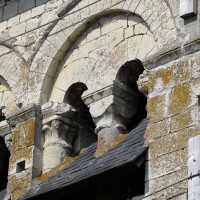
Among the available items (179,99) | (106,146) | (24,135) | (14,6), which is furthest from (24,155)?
(179,99)

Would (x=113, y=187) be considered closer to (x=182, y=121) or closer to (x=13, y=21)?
(x=182, y=121)

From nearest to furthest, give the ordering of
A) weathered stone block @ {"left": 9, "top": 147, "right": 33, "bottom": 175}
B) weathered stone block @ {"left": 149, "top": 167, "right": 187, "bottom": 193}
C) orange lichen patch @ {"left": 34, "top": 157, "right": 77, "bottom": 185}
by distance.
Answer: weathered stone block @ {"left": 149, "top": 167, "right": 187, "bottom": 193}
orange lichen patch @ {"left": 34, "top": 157, "right": 77, "bottom": 185}
weathered stone block @ {"left": 9, "top": 147, "right": 33, "bottom": 175}

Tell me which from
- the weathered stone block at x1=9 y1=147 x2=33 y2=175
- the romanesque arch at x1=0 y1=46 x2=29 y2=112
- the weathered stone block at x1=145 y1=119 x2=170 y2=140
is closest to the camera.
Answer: the weathered stone block at x1=145 y1=119 x2=170 y2=140

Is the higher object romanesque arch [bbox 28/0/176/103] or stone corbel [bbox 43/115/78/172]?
romanesque arch [bbox 28/0/176/103]

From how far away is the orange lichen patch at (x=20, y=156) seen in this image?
16903mm

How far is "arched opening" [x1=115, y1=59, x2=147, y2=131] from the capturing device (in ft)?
53.8

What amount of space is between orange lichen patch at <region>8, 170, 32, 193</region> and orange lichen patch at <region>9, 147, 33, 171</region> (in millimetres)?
165

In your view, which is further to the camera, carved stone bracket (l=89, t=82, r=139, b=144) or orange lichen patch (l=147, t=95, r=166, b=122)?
carved stone bracket (l=89, t=82, r=139, b=144)

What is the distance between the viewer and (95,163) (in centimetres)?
1568

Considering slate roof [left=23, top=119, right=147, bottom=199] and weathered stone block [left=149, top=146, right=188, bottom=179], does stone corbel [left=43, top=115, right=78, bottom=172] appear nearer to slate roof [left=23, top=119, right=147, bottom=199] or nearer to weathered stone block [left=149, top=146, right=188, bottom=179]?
slate roof [left=23, top=119, right=147, bottom=199]

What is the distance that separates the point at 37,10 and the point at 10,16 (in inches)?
20.9

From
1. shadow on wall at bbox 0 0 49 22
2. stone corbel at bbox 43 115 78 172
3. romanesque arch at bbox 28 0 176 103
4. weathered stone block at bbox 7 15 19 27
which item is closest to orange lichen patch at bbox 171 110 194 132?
romanesque arch at bbox 28 0 176 103

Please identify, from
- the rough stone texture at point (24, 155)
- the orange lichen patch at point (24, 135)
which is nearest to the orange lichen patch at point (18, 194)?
the rough stone texture at point (24, 155)

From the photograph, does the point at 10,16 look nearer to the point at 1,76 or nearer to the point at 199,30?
the point at 1,76
